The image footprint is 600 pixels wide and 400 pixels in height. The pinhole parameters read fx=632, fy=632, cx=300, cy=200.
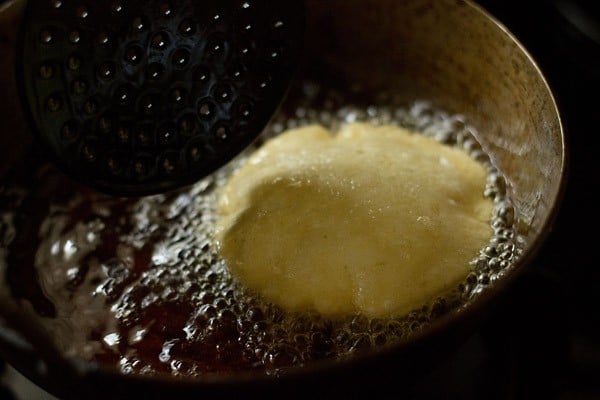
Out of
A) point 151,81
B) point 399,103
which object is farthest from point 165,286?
point 399,103

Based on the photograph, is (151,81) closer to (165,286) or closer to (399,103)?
(165,286)

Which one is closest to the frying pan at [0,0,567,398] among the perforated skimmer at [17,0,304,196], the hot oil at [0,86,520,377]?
the hot oil at [0,86,520,377]

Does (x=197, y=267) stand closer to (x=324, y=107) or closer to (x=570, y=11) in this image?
(x=324, y=107)

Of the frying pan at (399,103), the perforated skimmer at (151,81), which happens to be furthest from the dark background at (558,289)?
the perforated skimmer at (151,81)

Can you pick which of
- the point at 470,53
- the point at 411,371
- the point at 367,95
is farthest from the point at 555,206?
the point at 367,95

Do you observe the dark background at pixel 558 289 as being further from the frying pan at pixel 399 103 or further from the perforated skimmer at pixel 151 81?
the perforated skimmer at pixel 151 81
